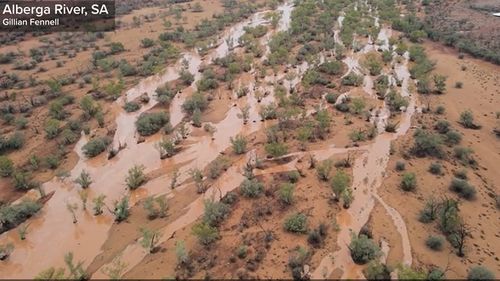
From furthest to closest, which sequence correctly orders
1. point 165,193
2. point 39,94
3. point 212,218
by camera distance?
point 39,94, point 165,193, point 212,218

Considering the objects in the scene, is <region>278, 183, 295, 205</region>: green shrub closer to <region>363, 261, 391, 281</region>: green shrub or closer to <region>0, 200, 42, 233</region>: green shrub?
<region>363, 261, 391, 281</region>: green shrub

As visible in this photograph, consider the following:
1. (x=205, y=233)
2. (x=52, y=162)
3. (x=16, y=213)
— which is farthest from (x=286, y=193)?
(x=52, y=162)

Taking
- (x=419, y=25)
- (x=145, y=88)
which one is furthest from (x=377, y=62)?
Result: (x=145, y=88)

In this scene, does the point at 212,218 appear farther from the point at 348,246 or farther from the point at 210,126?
the point at 210,126

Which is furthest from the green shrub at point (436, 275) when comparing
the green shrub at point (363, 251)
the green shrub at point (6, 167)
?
the green shrub at point (6, 167)

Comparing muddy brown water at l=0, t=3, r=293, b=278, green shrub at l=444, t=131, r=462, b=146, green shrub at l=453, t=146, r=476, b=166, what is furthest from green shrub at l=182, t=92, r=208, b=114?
green shrub at l=453, t=146, r=476, b=166

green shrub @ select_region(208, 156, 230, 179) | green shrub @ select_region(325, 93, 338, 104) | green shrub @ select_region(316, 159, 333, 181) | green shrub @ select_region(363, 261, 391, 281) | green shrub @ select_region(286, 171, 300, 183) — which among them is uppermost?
green shrub @ select_region(325, 93, 338, 104)
